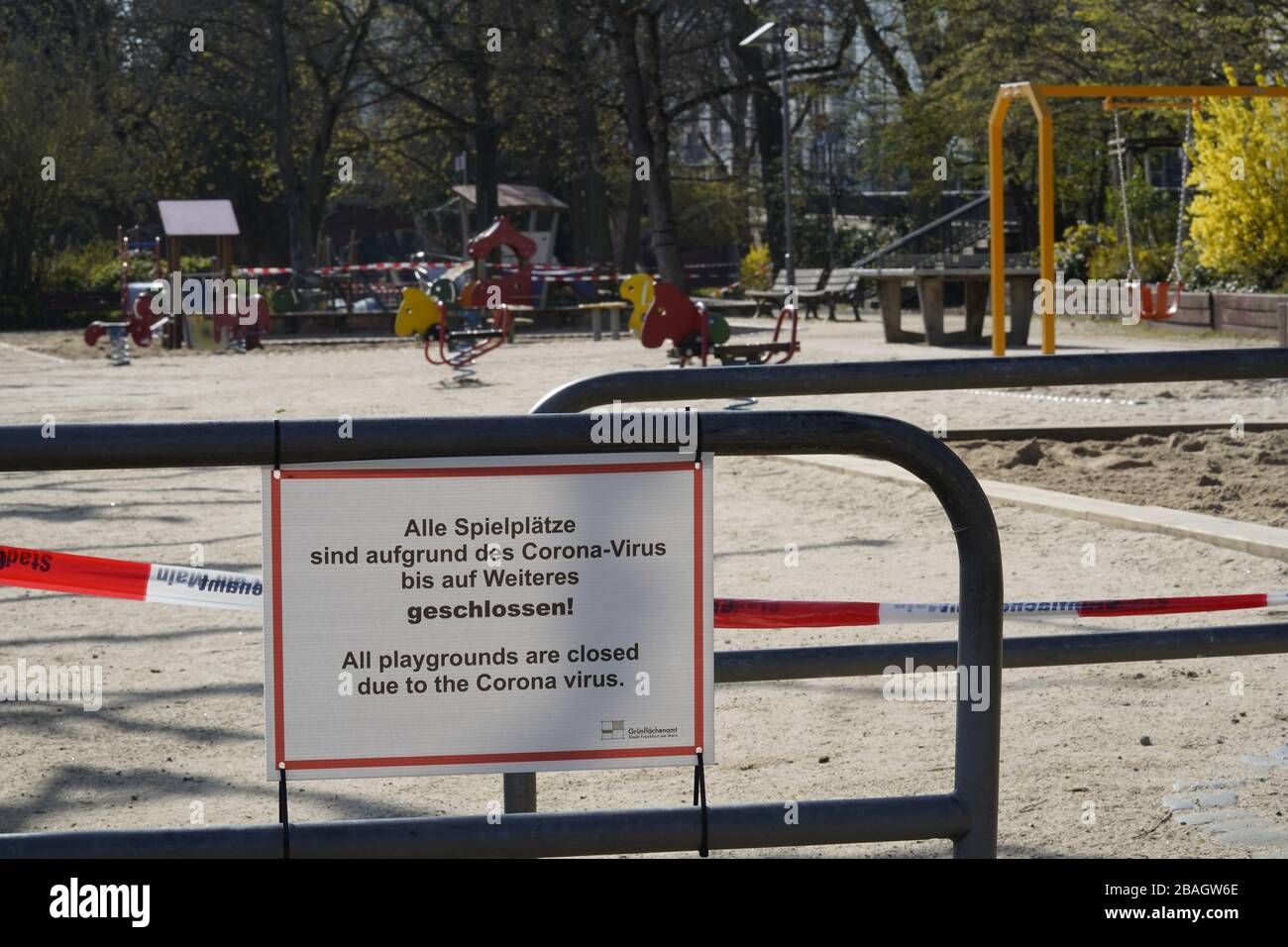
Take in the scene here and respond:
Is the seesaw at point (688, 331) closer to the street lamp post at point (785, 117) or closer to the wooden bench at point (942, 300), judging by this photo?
the wooden bench at point (942, 300)

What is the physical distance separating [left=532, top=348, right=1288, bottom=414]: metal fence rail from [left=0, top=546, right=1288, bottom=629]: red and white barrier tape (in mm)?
1078

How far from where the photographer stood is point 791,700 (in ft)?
18.1

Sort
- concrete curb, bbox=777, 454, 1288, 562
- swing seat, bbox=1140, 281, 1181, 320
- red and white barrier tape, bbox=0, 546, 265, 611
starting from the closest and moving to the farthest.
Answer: red and white barrier tape, bbox=0, 546, 265, 611, concrete curb, bbox=777, 454, 1288, 562, swing seat, bbox=1140, 281, 1181, 320

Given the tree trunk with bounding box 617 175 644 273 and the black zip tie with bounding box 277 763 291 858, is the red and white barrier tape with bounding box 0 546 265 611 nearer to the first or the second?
the black zip tie with bounding box 277 763 291 858

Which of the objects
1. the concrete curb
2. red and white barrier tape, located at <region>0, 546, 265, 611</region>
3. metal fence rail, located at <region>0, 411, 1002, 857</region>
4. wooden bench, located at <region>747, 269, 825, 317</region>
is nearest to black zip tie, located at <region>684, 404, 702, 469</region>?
metal fence rail, located at <region>0, 411, 1002, 857</region>

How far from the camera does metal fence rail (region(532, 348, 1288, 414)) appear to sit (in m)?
3.01

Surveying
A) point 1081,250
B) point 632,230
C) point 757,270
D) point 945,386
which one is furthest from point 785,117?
point 945,386

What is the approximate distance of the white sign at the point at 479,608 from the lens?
2684 millimetres

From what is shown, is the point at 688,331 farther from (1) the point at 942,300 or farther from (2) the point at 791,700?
(2) the point at 791,700

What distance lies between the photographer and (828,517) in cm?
907

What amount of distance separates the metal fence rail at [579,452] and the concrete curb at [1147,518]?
3.73m

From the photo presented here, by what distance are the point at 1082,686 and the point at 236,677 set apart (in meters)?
2.80

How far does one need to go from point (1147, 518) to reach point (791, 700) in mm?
3072
